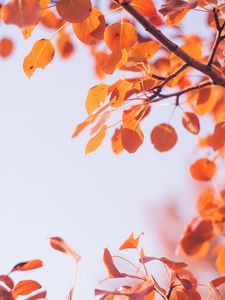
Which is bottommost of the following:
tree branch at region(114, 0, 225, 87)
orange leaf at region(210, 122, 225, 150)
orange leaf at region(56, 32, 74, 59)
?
orange leaf at region(210, 122, 225, 150)

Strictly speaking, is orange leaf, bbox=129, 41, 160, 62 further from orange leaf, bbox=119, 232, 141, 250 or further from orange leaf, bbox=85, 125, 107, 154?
orange leaf, bbox=119, 232, 141, 250

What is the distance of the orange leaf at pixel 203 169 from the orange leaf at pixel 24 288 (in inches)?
20.2

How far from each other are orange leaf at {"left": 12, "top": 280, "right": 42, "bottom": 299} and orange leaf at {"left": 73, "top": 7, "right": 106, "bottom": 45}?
0.45 meters

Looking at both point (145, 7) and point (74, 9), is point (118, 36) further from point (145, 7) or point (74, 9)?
point (74, 9)

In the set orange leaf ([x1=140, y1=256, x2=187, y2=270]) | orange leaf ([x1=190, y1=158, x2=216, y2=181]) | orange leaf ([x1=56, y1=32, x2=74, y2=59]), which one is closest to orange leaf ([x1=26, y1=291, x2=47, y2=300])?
orange leaf ([x1=140, y1=256, x2=187, y2=270])

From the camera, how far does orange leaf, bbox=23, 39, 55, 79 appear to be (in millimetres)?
947

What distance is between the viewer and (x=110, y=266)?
89 cm

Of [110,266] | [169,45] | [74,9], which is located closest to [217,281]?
[110,266]

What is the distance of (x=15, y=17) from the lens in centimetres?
68

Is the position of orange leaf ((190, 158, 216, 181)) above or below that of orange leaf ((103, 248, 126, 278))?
above

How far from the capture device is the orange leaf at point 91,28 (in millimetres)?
908

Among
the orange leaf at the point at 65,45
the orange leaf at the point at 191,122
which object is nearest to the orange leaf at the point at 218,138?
the orange leaf at the point at 191,122

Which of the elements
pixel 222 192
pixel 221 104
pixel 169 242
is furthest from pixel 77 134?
pixel 169 242

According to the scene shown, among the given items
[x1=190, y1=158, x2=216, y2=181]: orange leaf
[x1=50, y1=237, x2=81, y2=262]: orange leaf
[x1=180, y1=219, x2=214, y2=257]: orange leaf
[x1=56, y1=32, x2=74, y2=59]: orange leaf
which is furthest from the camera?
[x1=56, y1=32, x2=74, y2=59]: orange leaf
